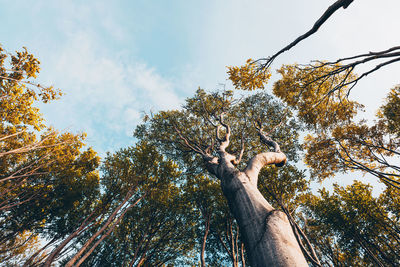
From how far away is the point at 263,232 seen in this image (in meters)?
1.76

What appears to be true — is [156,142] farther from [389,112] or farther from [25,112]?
[389,112]

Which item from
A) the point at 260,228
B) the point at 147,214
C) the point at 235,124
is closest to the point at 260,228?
the point at 260,228

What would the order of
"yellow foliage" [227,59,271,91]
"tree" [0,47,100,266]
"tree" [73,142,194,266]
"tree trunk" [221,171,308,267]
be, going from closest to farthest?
"tree trunk" [221,171,308,267], "yellow foliage" [227,59,271,91], "tree" [0,47,100,266], "tree" [73,142,194,266]

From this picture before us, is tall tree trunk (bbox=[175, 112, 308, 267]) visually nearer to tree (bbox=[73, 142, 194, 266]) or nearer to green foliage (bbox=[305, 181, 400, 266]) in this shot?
tree (bbox=[73, 142, 194, 266])

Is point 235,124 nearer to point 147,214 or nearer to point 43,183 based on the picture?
point 147,214

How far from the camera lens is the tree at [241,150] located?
67.8 inches

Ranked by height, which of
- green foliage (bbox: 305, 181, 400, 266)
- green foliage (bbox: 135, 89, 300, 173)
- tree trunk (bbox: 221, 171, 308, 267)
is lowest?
tree trunk (bbox: 221, 171, 308, 267)

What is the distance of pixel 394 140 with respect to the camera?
7.80 m

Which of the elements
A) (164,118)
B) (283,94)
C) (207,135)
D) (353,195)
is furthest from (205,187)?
(353,195)

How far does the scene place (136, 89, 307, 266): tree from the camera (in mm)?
1723

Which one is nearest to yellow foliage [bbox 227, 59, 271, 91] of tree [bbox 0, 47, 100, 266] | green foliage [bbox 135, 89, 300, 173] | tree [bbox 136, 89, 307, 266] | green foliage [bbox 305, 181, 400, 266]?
tree [bbox 136, 89, 307, 266]

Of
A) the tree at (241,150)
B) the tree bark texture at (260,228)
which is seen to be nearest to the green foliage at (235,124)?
the tree at (241,150)

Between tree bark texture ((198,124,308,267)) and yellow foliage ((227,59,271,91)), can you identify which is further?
yellow foliage ((227,59,271,91))

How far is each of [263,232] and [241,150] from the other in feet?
17.2
